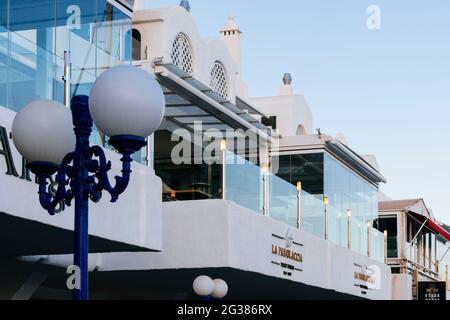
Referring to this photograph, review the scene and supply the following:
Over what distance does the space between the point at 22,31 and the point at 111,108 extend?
5705mm

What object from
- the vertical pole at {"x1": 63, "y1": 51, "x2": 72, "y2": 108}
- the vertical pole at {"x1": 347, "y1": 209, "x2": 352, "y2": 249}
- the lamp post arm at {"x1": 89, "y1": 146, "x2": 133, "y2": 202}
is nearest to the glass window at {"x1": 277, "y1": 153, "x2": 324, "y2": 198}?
the vertical pole at {"x1": 347, "y1": 209, "x2": 352, "y2": 249}

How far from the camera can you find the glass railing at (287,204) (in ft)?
63.3

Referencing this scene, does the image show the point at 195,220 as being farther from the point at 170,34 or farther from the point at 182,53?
the point at 182,53

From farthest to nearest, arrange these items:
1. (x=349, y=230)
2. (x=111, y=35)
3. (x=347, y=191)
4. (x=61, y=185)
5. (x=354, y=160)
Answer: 1. (x=354, y=160)
2. (x=347, y=191)
3. (x=349, y=230)
4. (x=111, y=35)
5. (x=61, y=185)

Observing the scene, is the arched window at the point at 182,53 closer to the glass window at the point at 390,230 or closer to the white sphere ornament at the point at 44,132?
the white sphere ornament at the point at 44,132

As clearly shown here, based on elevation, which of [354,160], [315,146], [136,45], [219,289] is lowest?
[219,289]

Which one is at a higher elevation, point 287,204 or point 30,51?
point 30,51

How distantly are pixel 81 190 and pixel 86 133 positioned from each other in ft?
1.32

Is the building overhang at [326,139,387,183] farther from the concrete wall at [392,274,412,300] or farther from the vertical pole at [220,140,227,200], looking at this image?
the vertical pole at [220,140,227,200]

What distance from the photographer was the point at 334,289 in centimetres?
2428

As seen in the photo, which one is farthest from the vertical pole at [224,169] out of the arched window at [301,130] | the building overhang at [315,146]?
the arched window at [301,130]

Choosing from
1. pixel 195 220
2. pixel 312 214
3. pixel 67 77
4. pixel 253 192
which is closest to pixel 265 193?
pixel 253 192

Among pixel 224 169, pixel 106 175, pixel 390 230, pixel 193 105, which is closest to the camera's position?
pixel 106 175

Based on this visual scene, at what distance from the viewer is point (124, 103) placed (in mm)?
7133
